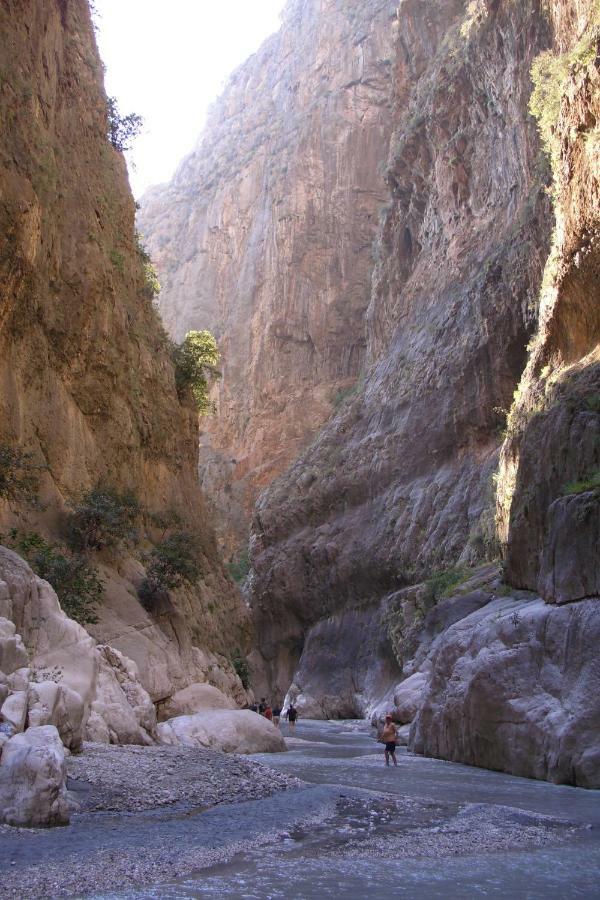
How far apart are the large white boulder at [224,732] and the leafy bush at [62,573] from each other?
3.42 metres

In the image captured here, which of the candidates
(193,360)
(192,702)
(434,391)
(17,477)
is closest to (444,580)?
(434,391)

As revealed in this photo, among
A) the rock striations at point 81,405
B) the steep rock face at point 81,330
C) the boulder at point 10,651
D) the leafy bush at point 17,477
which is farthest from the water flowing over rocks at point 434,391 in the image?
the leafy bush at point 17,477

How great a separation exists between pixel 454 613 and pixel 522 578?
6.62 metres

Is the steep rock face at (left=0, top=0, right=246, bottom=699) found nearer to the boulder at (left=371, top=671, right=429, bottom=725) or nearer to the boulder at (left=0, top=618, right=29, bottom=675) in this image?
the boulder at (left=371, top=671, right=429, bottom=725)

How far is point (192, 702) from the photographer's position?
2086 centimetres

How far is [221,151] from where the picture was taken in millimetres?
97812

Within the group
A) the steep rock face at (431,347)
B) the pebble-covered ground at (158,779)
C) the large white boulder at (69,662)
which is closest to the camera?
the pebble-covered ground at (158,779)

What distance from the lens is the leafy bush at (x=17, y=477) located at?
1883cm

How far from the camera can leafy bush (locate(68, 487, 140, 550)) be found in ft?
72.1

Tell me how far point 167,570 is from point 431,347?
81.6 feet

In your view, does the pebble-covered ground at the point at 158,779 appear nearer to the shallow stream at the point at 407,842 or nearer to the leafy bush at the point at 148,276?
the shallow stream at the point at 407,842

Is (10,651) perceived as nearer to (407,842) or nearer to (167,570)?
(407,842)

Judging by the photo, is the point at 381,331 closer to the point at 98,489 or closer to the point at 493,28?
the point at 493,28

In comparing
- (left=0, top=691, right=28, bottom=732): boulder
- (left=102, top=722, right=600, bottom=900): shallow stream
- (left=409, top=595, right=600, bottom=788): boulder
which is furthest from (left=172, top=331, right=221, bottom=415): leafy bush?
(left=0, top=691, right=28, bottom=732): boulder
